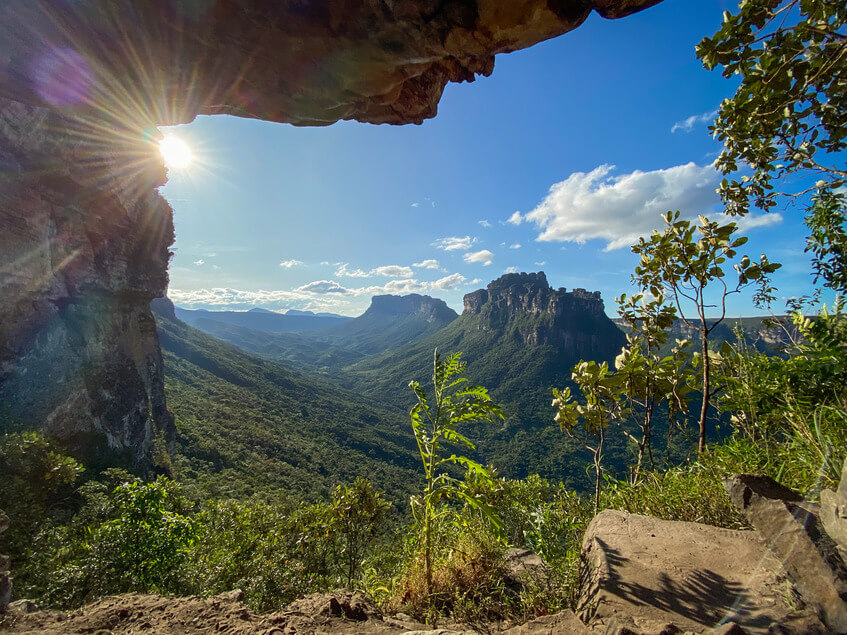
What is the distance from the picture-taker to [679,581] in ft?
7.86

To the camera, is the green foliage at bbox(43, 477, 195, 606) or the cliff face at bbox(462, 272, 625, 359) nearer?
the green foliage at bbox(43, 477, 195, 606)

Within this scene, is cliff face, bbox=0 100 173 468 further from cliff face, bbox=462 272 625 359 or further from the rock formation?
cliff face, bbox=462 272 625 359

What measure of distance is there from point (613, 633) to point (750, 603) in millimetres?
1042

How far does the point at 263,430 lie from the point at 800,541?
67066 millimetres

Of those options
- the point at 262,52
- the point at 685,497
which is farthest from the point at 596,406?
the point at 262,52

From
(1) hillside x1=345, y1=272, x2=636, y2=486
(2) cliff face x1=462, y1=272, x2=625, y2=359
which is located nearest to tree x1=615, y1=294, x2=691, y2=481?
(1) hillside x1=345, y1=272, x2=636, y2=486

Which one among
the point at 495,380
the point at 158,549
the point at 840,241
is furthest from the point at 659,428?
the point at 158,549

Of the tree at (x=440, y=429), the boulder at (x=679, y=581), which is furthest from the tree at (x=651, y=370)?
the tree at (x=440, y=429)

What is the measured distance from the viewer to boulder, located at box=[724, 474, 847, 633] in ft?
5.82

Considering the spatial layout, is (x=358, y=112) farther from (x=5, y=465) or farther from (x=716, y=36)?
(x=5, y=465)

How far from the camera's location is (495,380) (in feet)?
→ 334

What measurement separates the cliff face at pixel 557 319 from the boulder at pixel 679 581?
110026 millimetres

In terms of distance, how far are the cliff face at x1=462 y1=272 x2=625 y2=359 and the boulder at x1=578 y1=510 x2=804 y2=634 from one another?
11003 cm

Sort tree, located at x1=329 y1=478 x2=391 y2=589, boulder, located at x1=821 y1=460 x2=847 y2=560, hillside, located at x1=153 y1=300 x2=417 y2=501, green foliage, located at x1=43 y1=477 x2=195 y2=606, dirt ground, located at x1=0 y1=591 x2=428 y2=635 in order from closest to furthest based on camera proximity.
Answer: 1. boulder, located at x1=821 y1=460 x2=847 y2=560
2. dirt ground, located at x1=0 y1=591 x2=428 y2=635
3. green foliage, located at x1=43 y1=477 x2=195 y2=606
4. tree, located at x1=329 y1=478 x2=391 y2=589
5. hillside, located at x1=153 y1=300 x2=417 y2=501
